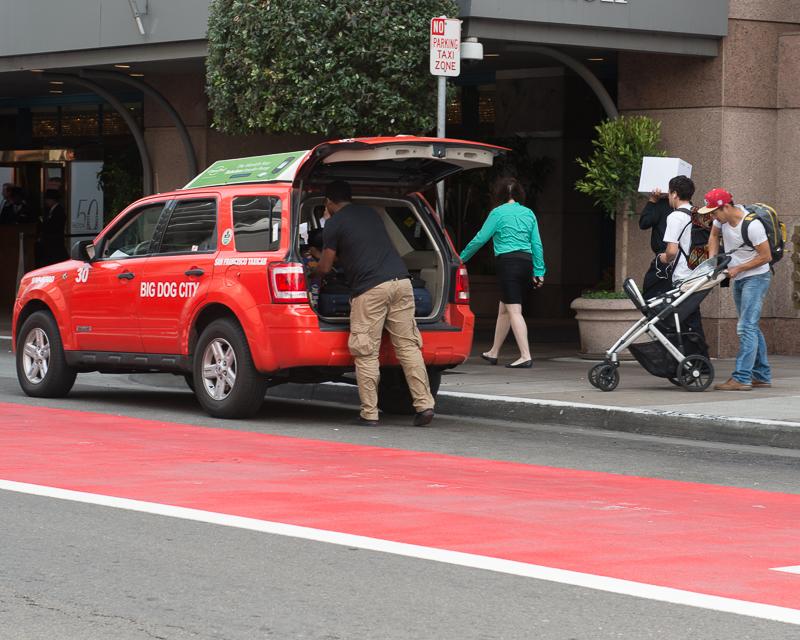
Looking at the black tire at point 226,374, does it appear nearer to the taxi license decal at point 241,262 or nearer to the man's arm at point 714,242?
the taxi license decal at point 241,262

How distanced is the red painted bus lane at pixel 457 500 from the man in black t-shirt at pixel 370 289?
1011mm

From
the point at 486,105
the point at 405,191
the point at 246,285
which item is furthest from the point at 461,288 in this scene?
the point at 486,105

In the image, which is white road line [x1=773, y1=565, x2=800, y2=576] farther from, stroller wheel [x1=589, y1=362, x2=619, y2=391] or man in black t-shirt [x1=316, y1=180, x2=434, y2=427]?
stroller wheel [x1=589, y1=362, x2=619, y2=391]

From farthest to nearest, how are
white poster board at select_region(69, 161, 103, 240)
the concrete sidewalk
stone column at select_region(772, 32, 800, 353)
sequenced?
white poster board at select_region(69, 161, 103, 240), stone column at select_region(772, 32, 800, 353), the concrete sidewalk

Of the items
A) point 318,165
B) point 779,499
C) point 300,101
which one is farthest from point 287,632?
point 300,101

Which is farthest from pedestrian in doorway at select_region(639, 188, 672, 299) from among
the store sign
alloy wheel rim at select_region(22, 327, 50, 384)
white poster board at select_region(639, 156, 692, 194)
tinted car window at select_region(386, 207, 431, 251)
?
alloy wheel rim at select_region(22, 327, 50, 384)

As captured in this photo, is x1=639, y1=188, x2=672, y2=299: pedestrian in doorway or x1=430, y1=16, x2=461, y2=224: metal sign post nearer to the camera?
x1=430, y1=16, x2=461, y2=224: metal sign post

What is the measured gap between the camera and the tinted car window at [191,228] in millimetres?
12250

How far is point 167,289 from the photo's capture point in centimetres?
1235

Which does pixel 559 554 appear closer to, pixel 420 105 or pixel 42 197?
pixel 420 105

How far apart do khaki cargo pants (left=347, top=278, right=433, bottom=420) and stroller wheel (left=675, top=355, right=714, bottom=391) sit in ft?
7.85

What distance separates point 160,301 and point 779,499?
555 cm

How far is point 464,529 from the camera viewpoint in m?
7.44

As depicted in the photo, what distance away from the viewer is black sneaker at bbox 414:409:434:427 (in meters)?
12.0
